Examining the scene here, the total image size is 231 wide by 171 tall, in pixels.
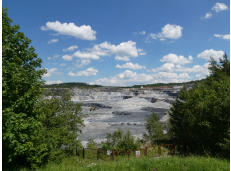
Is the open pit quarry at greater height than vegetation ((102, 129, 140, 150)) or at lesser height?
→ lesser

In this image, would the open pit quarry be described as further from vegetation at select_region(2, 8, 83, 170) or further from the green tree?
vegetation at select_region(2, 8, 83, 170)

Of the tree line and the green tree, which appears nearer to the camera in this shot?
the tree line

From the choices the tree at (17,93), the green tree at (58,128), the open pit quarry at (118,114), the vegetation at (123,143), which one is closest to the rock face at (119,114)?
the open pit quarry at (118,114)

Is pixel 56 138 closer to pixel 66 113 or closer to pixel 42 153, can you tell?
pixel 42 153

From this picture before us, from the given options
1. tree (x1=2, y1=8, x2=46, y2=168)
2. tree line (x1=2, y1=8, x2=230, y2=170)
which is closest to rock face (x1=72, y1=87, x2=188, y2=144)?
tree line (x1=2, y1=8, x2=230, y2=170)

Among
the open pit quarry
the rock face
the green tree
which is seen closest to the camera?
the green tree

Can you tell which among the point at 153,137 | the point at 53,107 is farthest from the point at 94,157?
the point at 153,137

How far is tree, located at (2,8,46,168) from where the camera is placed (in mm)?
6854

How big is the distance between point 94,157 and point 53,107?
607cm

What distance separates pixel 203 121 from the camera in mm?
10414

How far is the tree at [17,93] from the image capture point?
270 inches

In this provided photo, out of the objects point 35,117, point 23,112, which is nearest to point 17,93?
point 23,112

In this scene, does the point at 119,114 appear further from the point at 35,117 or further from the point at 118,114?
the point at 35,117

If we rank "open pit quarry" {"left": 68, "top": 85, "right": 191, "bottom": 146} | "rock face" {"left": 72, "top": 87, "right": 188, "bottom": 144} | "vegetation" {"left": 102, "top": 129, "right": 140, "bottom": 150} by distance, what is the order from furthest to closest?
"rock face" {"left": 72, "top": 87, "right": 188, "bottom": 144} < "open pit quarry" {"left": 68, "top": 85, "right": 191, "bottom": 146} < "vegetation" {"left": 102, "top": 129, "right": 140, "bottom": 150}
